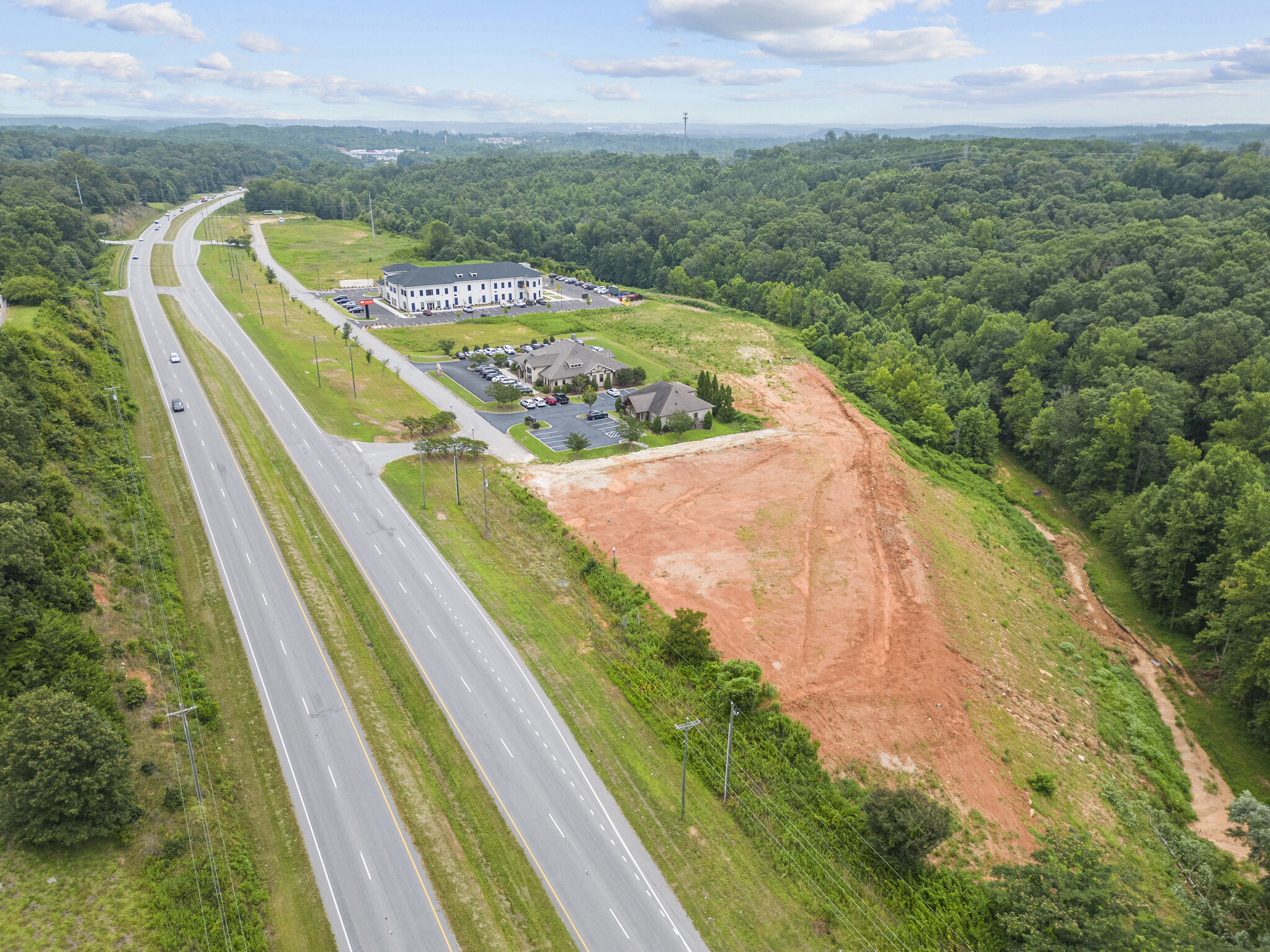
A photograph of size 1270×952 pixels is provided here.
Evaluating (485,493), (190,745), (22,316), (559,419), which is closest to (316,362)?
(22,316)

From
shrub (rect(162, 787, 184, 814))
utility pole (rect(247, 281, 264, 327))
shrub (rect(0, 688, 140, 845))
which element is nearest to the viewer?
shrub (rect(0, 688, 140, 845))

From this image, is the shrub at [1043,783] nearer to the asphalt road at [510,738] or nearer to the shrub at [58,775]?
the asphalt road at [510,738]

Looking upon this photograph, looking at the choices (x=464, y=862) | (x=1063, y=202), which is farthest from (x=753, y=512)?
(x=1063, y=202)

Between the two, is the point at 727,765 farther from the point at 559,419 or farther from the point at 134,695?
the point at 559,419

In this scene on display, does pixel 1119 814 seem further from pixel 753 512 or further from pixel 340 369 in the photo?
pixel 340 369

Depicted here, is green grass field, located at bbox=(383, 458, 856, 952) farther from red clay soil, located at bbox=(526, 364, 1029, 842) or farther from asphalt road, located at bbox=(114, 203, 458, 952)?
asphalt road, located at bbox=(114, 203, 458, 952)

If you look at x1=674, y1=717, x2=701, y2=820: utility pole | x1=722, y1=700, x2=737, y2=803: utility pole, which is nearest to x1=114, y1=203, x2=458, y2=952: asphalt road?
x1=674, y1=717, x2=701, y2=820: utility pole
